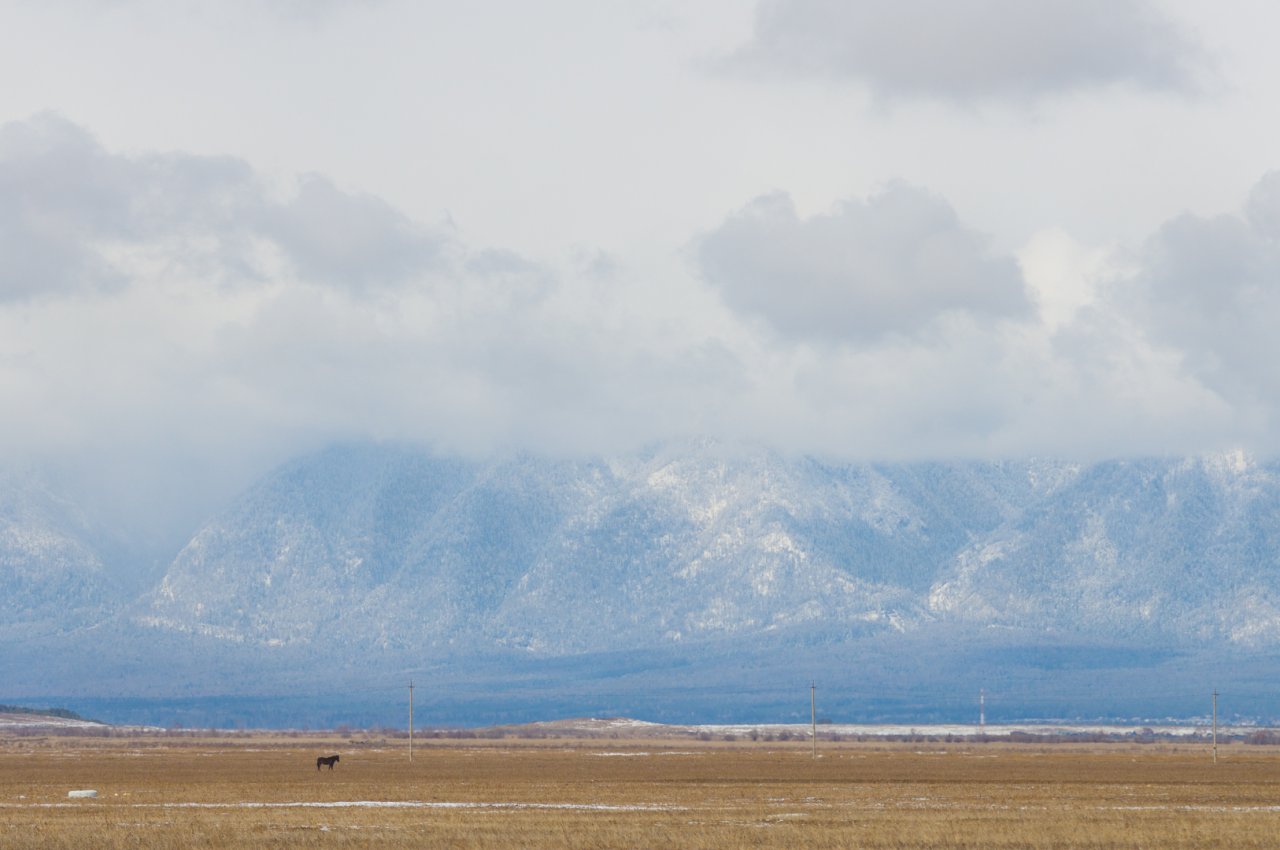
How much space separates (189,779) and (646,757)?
135ft

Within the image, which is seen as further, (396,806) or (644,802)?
(644,802)

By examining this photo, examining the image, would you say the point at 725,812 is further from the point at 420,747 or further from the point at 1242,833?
the point at 420,747

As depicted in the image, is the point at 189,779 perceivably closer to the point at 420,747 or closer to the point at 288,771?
the point at 288,771

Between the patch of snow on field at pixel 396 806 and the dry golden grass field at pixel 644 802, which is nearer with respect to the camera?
the dry golden grass field at pixel 644 802

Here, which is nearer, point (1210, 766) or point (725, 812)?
point (725, 812)

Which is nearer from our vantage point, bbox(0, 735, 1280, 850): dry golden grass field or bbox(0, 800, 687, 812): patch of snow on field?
bbox(0, 735, 1280, 850): dry golden grass field

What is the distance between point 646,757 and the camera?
132 meters

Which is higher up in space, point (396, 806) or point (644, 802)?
point (396, 806)

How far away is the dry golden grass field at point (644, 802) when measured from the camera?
182ft

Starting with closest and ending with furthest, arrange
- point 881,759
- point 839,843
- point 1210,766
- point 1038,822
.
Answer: point 839,843 < point 1038,822 < point 1210,766 < point 881,759

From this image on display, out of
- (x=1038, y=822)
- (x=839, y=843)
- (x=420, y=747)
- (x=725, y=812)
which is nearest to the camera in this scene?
(x=839, y=843)

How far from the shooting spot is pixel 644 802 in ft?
237

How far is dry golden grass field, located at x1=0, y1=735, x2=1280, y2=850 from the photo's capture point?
55562 millimetres

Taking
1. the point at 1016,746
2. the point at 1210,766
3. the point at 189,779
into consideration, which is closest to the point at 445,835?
the point at 189,779
